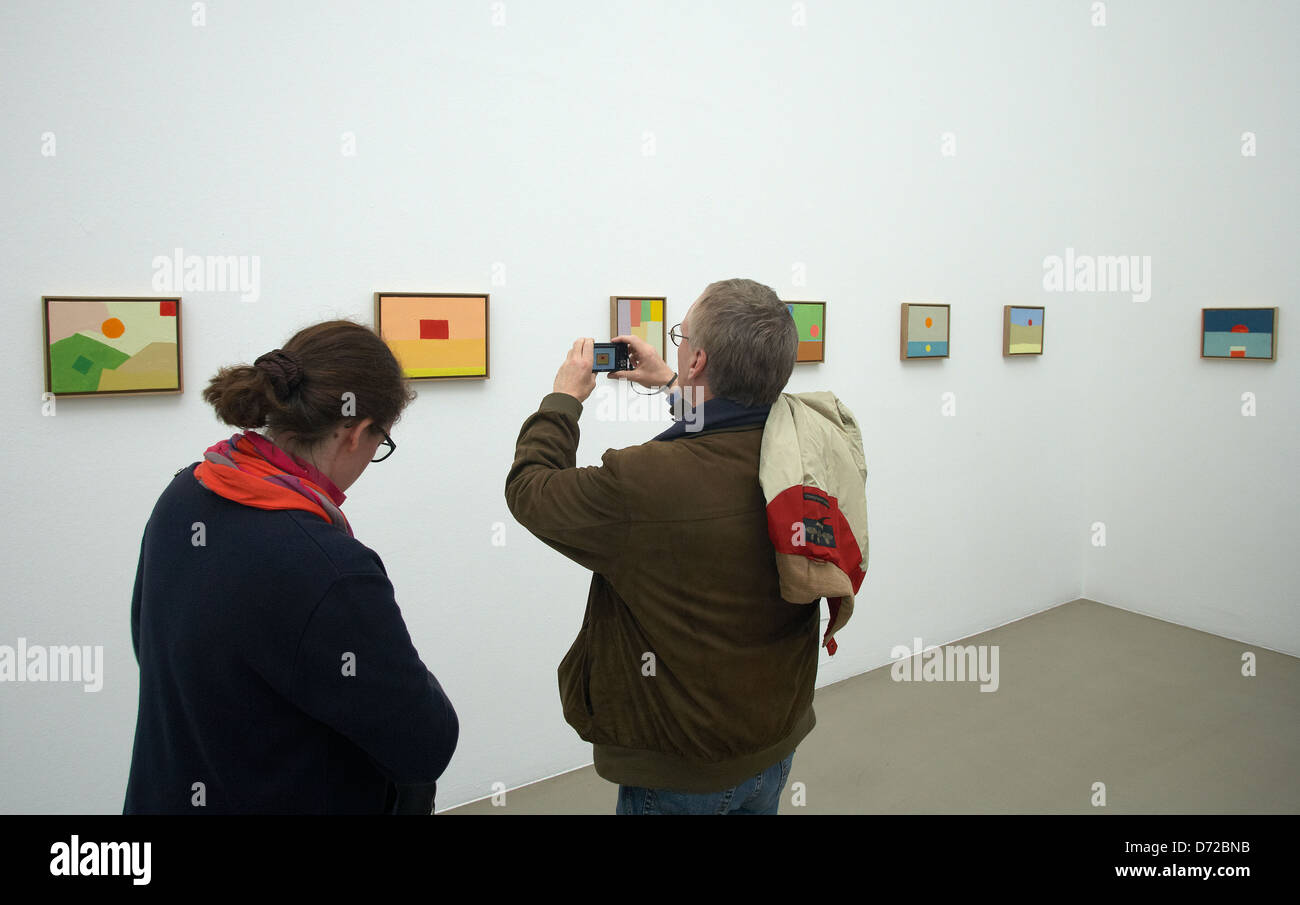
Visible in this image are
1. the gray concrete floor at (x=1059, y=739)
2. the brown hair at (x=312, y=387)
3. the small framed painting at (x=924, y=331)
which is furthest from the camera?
the small framed painting at (x=924, y=331)

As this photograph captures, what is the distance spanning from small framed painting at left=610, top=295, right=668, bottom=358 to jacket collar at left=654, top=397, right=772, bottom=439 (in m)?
1.99

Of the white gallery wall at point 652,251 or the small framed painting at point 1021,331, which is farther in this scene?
the small framed painting at point 1021,331

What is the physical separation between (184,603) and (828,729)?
3601 millimetres

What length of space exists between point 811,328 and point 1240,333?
115 inches

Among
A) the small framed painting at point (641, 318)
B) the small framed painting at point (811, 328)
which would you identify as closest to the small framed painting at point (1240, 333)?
the small framed painting at point (811, 328)

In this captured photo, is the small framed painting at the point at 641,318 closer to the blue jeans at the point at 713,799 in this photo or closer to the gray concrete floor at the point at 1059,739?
the gray concrete floor at the point at 1059,739

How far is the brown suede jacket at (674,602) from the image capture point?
1.77m

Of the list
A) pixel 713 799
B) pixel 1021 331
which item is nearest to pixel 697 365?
pixel 713 799

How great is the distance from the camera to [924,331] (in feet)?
16.8

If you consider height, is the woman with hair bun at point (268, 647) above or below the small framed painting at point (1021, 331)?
below

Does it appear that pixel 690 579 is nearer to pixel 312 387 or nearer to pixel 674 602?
pixel 674 602

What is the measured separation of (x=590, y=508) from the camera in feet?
5.77

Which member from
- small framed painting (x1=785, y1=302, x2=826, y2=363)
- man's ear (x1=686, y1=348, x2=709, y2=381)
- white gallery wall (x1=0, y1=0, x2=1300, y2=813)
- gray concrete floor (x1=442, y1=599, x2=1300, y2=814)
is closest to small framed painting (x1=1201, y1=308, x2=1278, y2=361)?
white gallery wall (x1=0, y1=0, x2=1300, y2=813)

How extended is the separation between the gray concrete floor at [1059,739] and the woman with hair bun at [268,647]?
7.70ft
